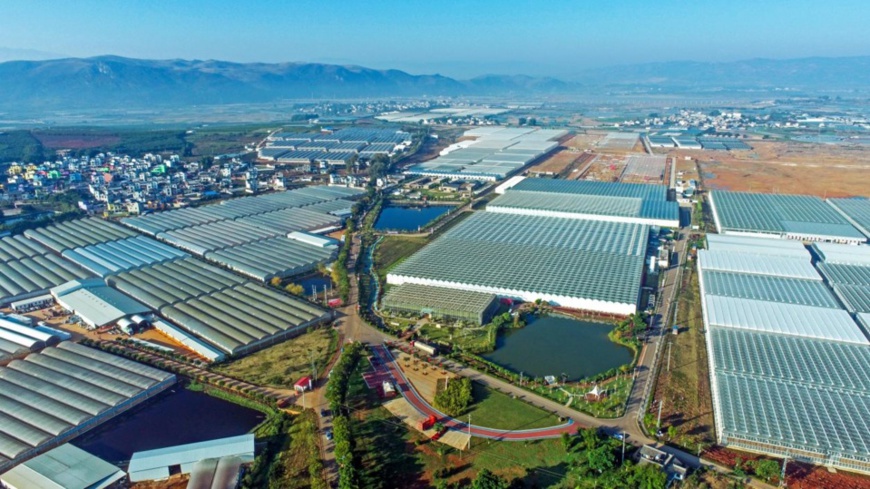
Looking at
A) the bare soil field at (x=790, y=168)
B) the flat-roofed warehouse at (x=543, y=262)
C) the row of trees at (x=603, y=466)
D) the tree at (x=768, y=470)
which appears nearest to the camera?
the row of trees at (x=603, y=466)

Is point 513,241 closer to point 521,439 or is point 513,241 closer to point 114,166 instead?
point 521,439

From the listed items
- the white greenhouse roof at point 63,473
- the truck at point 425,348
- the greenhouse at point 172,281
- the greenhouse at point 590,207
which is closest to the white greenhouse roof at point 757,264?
the greenhouse at point 590,207

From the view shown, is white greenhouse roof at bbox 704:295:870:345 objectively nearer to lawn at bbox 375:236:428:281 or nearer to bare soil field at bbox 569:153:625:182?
lawn at bbox 375:236:428:281

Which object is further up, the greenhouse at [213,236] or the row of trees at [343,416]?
the greenhouse at [213,236]

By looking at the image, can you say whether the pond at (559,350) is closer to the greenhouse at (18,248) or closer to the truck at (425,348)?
the truck at (425,348)

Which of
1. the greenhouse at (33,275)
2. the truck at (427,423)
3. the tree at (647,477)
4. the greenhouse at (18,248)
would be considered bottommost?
the truck at (427,423)

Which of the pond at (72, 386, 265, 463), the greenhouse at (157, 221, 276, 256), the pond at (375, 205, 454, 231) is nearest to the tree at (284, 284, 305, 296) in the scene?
the greenhouse at (157, 221, 276, 256)

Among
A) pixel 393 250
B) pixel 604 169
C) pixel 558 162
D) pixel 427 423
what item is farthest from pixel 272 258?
pixel 558 162
